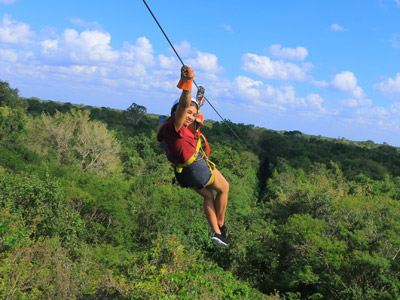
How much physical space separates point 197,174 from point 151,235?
2918 cm

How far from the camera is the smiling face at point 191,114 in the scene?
5352 millimetres

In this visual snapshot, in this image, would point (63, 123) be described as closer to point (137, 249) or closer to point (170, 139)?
point (137, 249)

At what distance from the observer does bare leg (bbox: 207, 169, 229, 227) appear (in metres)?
5.87

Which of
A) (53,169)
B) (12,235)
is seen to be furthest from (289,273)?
(53,169)

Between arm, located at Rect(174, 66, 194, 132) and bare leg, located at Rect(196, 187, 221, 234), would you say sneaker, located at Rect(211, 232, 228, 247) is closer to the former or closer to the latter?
bare leg, located at Rect(196, 187, 221, 234)

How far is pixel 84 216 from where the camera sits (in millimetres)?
32656

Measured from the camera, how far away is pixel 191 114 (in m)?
5.37

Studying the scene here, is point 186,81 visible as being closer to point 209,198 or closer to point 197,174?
point 197,174

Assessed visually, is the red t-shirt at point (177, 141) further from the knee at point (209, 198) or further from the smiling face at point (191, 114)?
the knee at point (209, 198)

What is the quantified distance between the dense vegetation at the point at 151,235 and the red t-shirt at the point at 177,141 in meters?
11.3

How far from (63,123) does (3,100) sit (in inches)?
827

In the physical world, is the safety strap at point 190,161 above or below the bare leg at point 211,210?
above

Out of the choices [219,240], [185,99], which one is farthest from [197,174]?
[185,99]

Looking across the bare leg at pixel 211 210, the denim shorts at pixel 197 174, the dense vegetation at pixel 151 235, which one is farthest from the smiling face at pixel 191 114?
the dense vegetation at pixel 151 235
